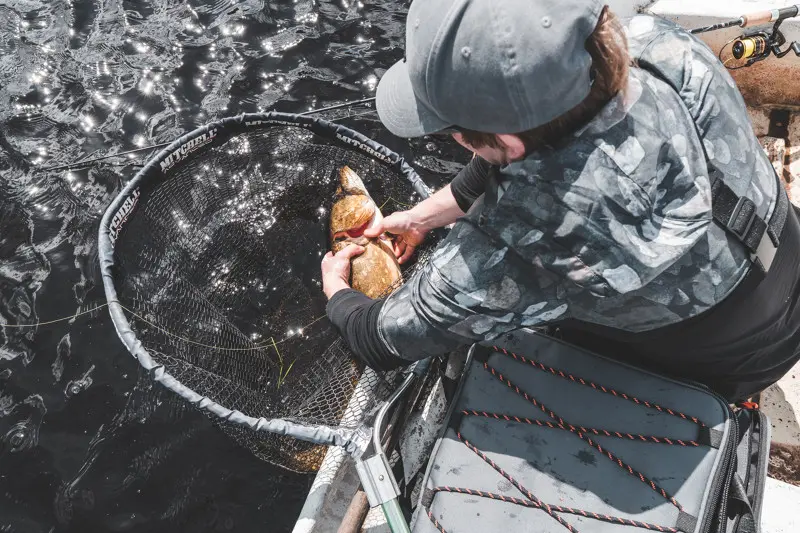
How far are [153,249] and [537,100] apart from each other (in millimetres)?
2815

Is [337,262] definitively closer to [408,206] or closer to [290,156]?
[408,206]

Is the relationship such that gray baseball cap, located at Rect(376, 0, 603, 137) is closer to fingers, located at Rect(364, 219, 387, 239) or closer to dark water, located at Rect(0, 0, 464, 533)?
fingers, located at Rect(364, 219, 387, 239)

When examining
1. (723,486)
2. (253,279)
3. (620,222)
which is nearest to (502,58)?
(620,222)

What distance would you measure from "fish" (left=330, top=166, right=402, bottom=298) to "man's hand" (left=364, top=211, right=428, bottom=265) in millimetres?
53

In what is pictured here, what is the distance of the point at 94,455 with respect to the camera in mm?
3609

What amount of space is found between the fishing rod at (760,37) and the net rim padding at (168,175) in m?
2.29

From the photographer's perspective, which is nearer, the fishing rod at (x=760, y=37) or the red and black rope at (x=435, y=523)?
the red and black rope at (x=435, y=523)

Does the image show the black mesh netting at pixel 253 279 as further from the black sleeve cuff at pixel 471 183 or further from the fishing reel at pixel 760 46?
the fishing reel at pixel 760 46

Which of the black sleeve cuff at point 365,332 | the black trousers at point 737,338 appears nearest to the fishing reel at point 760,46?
the black trousers at point 737,338

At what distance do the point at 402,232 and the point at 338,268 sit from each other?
0.45 m

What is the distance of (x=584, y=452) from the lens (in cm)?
231

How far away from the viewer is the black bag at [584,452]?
2.17 metres

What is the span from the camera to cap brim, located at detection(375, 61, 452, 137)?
1.78m

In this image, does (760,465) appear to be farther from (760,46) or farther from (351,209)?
(760,46)
